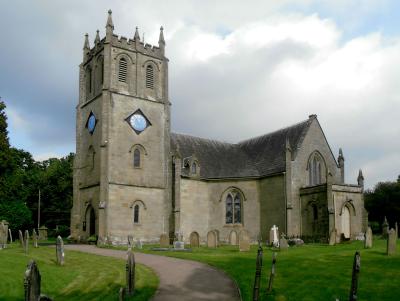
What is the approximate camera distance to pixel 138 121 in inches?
1703

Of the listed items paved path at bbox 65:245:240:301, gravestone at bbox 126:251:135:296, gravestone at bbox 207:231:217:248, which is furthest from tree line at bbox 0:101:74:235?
gravestone at bbox 126:251:135:296

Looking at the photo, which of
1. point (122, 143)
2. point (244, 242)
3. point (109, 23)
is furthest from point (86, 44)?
point (244, 242)

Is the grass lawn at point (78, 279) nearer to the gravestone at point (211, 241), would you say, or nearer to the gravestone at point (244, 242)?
the gravestone at point (244, 242)

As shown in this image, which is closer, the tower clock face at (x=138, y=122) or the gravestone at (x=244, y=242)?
the gravestone at (x=244, y=242)

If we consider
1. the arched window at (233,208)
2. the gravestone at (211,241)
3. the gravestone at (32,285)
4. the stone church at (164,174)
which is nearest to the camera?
the gravestone at (32,285)

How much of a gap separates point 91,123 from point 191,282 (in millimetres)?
28590

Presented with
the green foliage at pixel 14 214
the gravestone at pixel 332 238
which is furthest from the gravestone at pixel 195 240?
the green foliage at pixel 14 214

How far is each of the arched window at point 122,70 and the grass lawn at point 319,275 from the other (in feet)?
72.6

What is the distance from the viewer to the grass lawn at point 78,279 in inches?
648

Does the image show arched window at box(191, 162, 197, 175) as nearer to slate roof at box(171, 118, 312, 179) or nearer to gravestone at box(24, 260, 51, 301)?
slate roof at box(171, 118, 312, 179)

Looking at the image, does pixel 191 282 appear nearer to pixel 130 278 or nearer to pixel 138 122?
pixel 130 278

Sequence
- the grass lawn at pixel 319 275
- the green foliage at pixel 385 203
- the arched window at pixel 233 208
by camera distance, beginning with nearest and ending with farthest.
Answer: the grass lawn at pixel 319 275 < the arched window at pixel 233 208 < the green foliage at pixel 385 203

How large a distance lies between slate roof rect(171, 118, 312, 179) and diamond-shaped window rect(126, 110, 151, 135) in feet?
11.6

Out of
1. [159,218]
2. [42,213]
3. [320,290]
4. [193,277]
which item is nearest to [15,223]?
[42,213]
